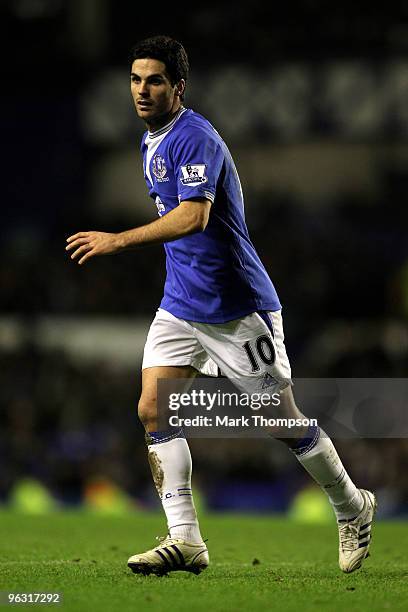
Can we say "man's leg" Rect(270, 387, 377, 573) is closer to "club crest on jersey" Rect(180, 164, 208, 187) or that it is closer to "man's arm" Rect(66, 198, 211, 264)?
"man's arm" Rect(66, 198, 211, 264)

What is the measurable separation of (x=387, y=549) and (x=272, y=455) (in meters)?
7.14

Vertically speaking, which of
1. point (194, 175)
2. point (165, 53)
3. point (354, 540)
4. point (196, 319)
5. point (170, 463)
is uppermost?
point (165, 53)

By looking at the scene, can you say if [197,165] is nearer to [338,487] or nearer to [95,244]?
[95,244]

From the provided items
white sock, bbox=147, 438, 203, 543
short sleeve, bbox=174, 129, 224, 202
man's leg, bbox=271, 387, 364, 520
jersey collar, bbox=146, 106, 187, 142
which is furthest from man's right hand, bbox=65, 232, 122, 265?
man's leg, bbox=271, 387, 364, 520

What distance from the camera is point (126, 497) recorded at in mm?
14984

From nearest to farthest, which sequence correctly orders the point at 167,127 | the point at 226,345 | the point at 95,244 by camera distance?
the point at 95,244 < the point at 167,127 < the point at 226,345

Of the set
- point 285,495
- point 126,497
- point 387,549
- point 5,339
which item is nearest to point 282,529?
point 387,549

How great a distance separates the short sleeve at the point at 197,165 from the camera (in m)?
5.41

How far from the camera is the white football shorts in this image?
581 cm

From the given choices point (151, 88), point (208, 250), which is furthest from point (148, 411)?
point (151, 88)

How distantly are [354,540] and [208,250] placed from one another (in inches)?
66.5

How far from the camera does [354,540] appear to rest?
19.4 feet

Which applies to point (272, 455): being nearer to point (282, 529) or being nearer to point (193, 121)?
point (282, 529)

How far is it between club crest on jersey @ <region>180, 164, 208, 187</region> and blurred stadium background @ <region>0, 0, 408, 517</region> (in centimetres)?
911
